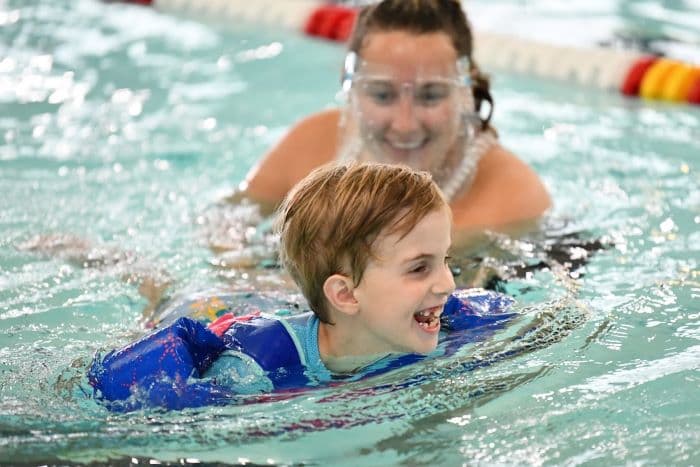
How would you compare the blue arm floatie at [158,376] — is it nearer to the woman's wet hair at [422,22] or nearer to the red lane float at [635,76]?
the woman's wet hair at [422,22]

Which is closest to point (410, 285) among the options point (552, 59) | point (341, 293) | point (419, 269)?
point (419, 269)

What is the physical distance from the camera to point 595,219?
172 inches

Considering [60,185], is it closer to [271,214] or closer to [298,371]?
[271,214]

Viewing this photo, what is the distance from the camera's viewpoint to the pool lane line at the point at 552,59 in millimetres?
5914

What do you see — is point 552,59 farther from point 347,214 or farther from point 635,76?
point 347,214

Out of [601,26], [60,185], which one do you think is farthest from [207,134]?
[601,26]

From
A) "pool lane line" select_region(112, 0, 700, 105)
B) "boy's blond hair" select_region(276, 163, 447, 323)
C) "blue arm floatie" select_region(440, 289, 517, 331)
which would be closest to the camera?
"boy's blond hair" select_region(276, 163, 447, 323)

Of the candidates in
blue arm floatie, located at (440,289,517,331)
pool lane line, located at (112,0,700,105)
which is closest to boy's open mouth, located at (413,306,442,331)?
blue arm floatie, located at (440,289,517,331)

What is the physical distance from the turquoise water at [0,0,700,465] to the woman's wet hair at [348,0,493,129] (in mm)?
628

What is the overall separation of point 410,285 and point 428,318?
0.11 meters

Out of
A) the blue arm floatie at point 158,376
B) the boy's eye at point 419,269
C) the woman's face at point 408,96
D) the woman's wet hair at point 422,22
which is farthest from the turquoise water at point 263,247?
the woman's wet hair at point 422,22

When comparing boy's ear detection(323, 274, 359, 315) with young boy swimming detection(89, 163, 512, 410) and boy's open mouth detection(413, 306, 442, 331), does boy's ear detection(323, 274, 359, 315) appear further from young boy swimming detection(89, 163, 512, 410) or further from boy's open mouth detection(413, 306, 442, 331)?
boy's open mouth detection(413, 306, 442, 331)

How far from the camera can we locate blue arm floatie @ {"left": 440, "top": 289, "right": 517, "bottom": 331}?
3.03 meters

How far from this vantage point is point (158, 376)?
8.71ft
